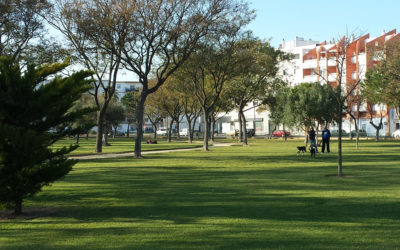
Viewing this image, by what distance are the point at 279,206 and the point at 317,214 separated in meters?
1.22

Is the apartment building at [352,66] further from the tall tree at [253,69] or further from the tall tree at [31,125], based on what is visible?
the tall tree at [31,125]

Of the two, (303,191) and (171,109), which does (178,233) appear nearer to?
(303,191)

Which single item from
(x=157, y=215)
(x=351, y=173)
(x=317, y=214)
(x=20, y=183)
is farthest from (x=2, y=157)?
(x=351, y=173)

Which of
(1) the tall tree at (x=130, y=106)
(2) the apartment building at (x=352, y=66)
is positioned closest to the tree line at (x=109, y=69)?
(2) the apartment building at (x=352, y=66)

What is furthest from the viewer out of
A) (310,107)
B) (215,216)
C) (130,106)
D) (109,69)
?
(130,106)

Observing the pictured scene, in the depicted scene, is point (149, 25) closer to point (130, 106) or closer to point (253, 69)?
point (253, 69)

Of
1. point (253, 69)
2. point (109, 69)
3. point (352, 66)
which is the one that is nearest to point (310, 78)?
point (352, 66)

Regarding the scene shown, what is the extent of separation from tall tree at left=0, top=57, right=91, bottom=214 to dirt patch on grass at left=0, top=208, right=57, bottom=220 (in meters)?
0.19

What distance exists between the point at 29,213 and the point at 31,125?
1969 mm

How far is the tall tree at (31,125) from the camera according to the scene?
9586 millimetres

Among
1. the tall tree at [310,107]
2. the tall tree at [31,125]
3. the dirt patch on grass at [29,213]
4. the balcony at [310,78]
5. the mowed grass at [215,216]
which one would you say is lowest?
the dirt patch on grass at [29,213]

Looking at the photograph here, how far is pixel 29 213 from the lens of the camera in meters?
10.7

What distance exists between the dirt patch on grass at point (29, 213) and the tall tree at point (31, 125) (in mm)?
193

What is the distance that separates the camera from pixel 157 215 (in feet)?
32.7
